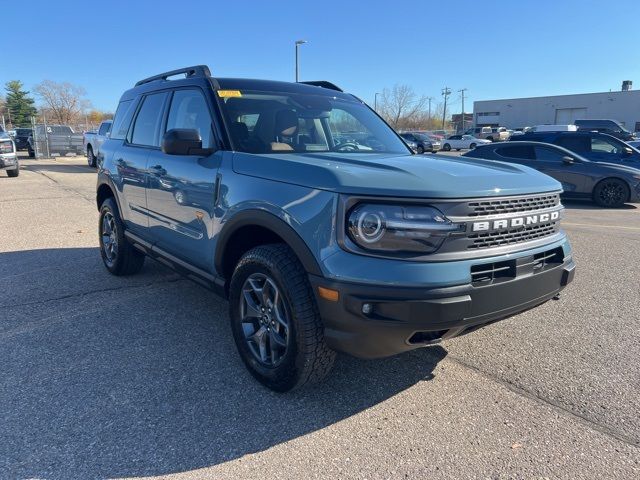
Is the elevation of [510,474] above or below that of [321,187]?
below

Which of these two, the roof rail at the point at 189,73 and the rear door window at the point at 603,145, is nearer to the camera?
the roof rail at the point at 189,73

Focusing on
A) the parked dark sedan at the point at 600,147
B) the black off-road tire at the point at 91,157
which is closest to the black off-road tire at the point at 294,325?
the parked dark sedan at the point at 600,147

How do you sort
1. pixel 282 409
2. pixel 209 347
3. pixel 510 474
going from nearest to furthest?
1. pixel 510 474
2. pixel 282 409
3. pixel 209 347

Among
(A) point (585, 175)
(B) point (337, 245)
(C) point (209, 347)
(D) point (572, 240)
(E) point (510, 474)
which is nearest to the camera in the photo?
(E) point (510, 474)

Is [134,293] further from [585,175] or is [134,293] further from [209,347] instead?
[585,175]

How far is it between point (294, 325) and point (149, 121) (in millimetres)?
2846

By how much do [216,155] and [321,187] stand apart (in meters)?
1.12

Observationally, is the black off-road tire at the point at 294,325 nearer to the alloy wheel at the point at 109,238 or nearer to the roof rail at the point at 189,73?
the roof rail at the point at 189,73

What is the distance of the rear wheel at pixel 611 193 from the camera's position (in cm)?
1109

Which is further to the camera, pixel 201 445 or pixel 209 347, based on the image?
pixel 209 347

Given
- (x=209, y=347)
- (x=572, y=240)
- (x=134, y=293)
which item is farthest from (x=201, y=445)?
(x=572, y=240)

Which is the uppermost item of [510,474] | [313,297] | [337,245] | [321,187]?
[321,187]

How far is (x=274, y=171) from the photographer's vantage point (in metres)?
2.88

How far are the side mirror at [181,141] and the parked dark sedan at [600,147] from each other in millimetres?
11731
